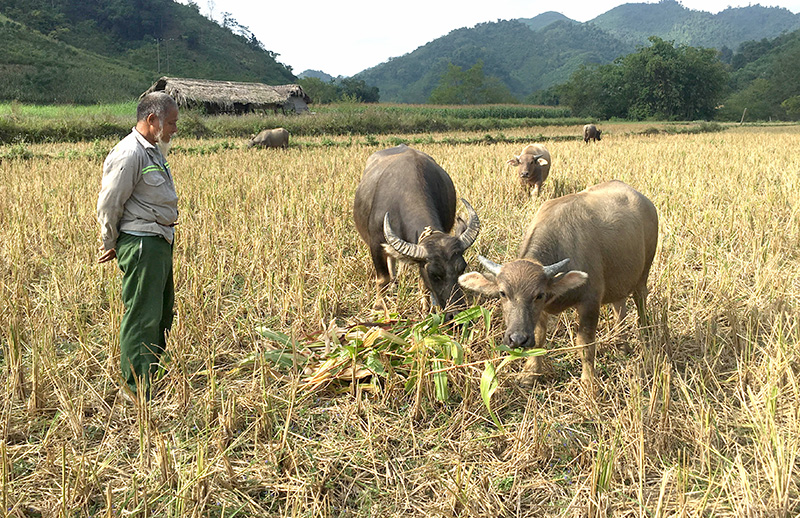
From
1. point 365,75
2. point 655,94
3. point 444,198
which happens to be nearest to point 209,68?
point 655,94

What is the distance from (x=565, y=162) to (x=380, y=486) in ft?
35.4

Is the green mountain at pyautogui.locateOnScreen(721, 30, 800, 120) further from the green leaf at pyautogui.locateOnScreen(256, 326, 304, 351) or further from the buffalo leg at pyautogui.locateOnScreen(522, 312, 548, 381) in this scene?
the green leaf at pyautogui.locateOnScreen(256, 326, 304, 351)

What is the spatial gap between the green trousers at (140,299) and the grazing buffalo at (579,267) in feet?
6.06

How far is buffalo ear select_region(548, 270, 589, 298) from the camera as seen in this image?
8.74 feet

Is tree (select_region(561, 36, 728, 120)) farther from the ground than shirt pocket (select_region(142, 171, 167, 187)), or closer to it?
farther from the ground

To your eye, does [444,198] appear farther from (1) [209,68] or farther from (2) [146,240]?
(1) [209,68]

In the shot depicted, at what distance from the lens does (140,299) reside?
2.95 meters

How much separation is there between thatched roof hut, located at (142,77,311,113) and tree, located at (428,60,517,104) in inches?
1917

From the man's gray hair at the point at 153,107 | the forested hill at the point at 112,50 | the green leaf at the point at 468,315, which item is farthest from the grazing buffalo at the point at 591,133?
the forested hill at the point at 112,50

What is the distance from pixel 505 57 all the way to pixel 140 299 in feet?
518

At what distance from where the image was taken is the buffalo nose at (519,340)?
8.41 feet

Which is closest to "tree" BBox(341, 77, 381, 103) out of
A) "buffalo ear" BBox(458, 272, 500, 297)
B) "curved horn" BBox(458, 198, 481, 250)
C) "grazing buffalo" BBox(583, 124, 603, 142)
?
"grazing buffalo" BBox(583, 124, 603, 142)

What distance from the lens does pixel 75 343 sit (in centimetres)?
351

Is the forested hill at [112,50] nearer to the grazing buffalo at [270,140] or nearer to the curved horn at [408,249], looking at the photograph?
the grazing buffalo at [270,140]
